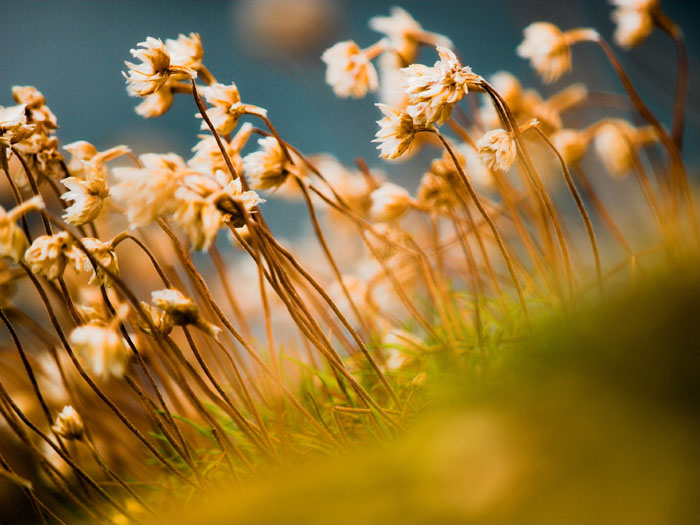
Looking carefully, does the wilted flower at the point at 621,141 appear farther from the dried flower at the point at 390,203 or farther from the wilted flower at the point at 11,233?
the wilted flower at the point at 11,233

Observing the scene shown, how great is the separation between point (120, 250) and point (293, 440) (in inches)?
46.0

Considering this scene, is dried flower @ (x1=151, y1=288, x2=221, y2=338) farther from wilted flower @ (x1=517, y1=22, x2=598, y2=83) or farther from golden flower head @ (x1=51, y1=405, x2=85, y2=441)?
wilted flower @ (x1=517, y1=22, x2=598, y2=83)

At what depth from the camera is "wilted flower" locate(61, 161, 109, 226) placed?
0.44 meters

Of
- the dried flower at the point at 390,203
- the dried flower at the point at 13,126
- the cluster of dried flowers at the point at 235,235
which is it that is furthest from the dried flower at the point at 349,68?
the dried flower at the point at 13,126

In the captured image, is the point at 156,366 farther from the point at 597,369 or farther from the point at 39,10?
the point at 39,10

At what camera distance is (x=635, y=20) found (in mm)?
764

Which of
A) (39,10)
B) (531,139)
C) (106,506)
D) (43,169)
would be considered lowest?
(106,506)

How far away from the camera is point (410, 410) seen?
51 cm

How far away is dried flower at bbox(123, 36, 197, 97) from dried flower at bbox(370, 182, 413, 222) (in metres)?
0.33

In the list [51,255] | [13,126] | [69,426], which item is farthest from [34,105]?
[69,426]

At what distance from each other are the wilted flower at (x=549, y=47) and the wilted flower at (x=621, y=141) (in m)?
0.15

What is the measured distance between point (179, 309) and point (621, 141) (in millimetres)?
856

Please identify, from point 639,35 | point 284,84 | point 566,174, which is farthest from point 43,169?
point 284,84

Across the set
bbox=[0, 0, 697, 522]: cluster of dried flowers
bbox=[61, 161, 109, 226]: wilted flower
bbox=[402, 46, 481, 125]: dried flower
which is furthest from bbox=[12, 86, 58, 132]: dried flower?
bbox=[402, 46, 481, 125]: dried flower
